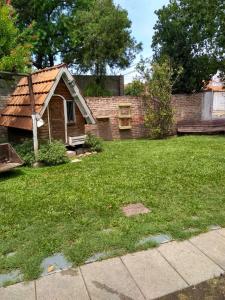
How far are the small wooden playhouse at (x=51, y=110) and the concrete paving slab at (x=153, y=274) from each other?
517cm

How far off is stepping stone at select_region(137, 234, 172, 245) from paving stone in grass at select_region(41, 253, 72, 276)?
96 cm

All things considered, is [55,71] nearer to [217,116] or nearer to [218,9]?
[218,9]

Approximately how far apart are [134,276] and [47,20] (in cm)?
1874

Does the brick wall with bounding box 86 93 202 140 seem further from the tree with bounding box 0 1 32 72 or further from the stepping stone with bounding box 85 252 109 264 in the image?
the stepping stone with bounding box 85 252 109 264

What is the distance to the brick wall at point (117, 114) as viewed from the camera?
12039mm

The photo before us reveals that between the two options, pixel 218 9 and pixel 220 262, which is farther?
pixel 218 9

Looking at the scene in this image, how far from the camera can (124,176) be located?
6.44 meters

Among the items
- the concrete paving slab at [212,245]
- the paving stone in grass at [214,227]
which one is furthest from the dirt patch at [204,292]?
the paving stone in grass at [214,227]

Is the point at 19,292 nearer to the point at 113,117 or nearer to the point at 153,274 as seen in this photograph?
the point at 153,274

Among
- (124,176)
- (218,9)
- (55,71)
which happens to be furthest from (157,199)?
(218,9)

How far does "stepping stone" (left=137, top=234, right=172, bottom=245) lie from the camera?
3.68m

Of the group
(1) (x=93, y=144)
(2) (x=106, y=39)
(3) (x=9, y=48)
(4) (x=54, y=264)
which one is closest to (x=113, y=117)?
(1) (x=93, y=144)

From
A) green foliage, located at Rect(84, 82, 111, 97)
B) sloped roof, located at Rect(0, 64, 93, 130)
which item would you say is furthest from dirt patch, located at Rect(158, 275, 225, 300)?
green foliage, located at Rect(84, 82, 111, 97)

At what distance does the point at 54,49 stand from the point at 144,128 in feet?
31.0
